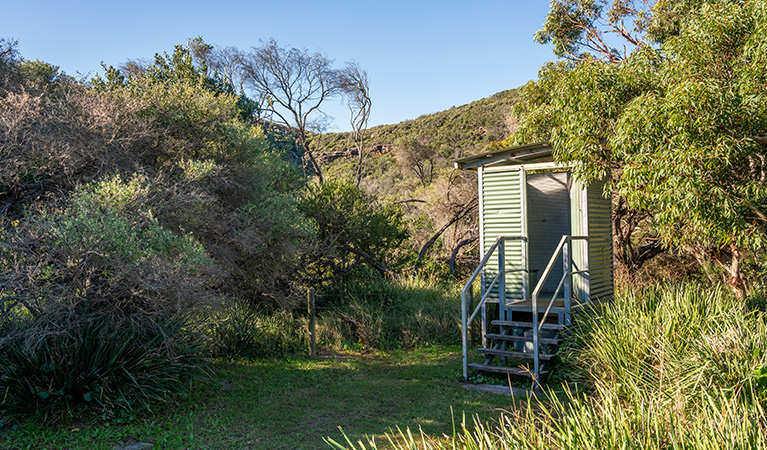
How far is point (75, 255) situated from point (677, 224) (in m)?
8.86

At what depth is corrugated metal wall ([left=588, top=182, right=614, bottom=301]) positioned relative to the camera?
925 cm

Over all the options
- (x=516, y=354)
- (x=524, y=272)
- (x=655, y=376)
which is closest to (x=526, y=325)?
(x=516, y=354)

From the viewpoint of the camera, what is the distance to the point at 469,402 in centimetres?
695

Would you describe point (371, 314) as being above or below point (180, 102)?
below

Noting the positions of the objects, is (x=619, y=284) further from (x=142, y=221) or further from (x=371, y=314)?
(x=142, y=221)

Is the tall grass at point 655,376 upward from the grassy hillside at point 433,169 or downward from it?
downward

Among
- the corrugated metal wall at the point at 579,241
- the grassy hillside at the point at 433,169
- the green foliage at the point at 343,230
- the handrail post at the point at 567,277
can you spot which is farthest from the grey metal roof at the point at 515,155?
the grassy hillside at the point at 433,169

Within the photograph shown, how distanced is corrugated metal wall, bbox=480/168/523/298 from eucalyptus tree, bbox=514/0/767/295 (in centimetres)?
104

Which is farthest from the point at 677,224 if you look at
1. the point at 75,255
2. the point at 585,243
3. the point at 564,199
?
the point at 75,255

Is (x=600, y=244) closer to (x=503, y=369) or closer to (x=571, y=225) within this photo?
(x=571, y=225)

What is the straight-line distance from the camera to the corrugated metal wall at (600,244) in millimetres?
9250

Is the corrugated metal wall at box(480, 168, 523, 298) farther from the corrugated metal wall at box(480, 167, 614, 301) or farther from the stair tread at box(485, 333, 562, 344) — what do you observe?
the stair tread at box(485, 333, 562, 344)

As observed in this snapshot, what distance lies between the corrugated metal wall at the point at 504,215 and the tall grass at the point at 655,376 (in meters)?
1.92

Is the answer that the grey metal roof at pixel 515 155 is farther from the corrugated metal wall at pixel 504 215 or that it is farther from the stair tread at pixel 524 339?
the stair tread at pixel 524 339
